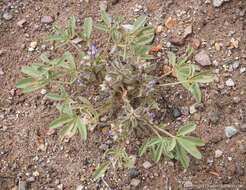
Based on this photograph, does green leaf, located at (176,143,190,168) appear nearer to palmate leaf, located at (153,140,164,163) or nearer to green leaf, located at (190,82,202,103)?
palmate leaf, located at (153,140,164,163)

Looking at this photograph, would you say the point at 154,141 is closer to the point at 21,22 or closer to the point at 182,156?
the point at 182,156

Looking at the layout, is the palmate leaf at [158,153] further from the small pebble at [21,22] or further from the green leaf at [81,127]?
the small pebble at [21,22]

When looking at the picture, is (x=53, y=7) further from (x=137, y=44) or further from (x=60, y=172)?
(x=60, y=172)

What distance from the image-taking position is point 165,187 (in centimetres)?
211

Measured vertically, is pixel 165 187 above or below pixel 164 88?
below

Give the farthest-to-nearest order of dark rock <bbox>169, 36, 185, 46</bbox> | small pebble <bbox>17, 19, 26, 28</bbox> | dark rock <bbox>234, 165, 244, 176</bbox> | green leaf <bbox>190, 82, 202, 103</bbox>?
small pebble <bbox>17, 19, 26, 28</bbox>, dark rock <bbox>169, 36, 185, 46</bbox>, dark rock <bbox>234, 165, 244, 176</bbox>, green leaf <bbox>190, 82, 202, 103</bbox>

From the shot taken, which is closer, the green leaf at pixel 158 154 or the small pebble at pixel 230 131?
the green leaf at pixel 158 154

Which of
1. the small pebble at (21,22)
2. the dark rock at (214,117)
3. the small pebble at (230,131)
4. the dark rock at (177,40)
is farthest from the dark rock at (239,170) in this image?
the small pebble at (21,22)

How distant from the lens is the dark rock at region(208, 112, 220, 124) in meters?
2.18

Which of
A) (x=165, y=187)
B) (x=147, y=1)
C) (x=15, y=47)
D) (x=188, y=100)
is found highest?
(x=147, y=1)

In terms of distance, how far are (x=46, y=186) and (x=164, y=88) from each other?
1178 millimetres

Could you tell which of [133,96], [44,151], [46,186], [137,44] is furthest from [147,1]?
[46,186]

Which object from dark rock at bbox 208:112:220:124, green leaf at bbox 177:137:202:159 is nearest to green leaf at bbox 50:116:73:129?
green leaf at bbox 177:137:202:159

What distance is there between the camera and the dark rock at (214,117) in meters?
2.18
